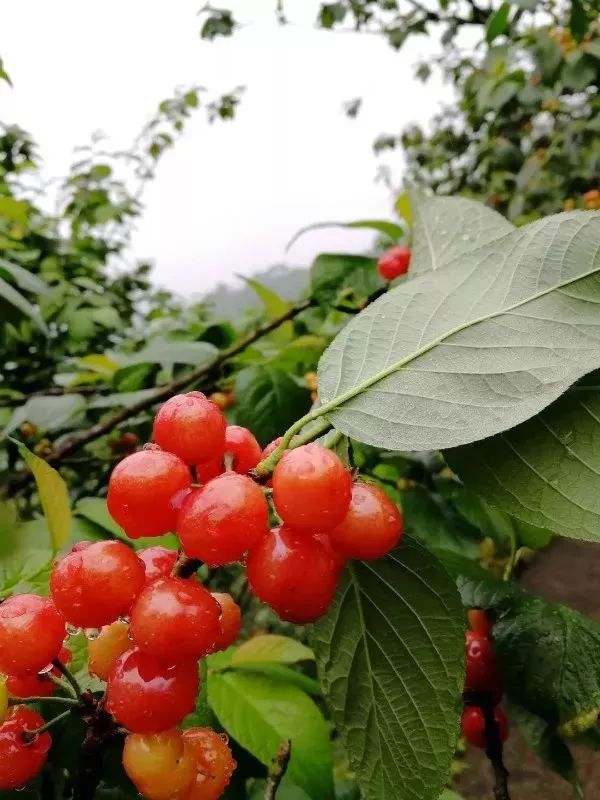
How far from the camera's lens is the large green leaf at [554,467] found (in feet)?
1.47

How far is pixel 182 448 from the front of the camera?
440mm

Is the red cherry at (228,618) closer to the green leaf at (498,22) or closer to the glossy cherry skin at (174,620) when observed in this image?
the glossy cherry skin at (174,620)

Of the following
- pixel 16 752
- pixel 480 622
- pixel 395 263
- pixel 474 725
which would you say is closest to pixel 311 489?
pixel 16 752

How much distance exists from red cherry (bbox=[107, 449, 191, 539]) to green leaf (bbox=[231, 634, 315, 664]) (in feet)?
1.92

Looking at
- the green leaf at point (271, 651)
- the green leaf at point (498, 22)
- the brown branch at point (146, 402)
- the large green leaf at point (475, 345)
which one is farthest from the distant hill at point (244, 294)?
the large green leaf at point (475, 345)

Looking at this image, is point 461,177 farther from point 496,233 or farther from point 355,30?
point 496,233

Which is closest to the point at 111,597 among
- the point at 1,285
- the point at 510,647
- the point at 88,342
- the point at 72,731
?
the point at 72,731

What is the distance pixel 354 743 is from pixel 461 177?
14.8 feet

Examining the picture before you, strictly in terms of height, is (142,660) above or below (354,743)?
above

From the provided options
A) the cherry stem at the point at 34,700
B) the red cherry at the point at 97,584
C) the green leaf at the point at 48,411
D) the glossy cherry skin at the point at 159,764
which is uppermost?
the red cherry at the point at 97,584

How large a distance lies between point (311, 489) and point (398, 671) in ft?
0.63

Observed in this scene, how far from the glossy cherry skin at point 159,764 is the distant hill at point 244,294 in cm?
242

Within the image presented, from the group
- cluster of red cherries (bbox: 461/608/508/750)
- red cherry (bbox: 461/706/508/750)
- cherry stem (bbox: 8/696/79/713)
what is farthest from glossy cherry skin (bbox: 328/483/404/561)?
red cherry (bbox: 461/706/508/750)

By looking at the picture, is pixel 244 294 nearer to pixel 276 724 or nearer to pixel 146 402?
pixel 146 402
